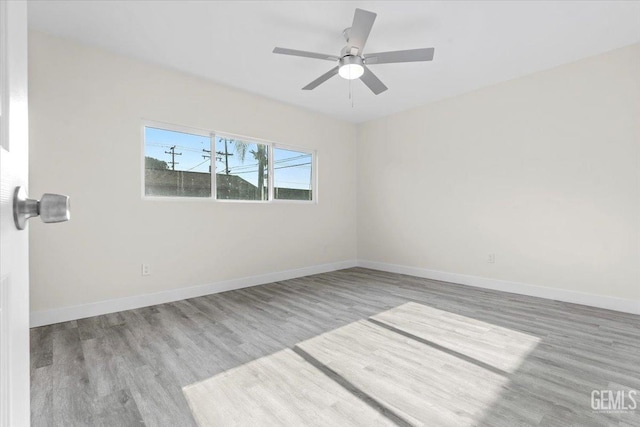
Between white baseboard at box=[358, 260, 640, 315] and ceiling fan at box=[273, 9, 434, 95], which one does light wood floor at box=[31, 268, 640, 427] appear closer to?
white baseboard at box=[358, 260, 640, 315]

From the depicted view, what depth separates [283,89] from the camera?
4020mm

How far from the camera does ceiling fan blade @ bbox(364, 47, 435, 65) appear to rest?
8.04 feet

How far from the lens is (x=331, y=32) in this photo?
278 centimetres

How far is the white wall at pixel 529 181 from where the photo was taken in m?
3.10

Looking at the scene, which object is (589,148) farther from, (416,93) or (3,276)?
(3,276)

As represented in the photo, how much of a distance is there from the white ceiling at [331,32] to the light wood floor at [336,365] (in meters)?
2.74

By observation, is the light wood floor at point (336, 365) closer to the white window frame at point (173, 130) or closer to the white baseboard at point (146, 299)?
the white baseboard at point (146, 299)

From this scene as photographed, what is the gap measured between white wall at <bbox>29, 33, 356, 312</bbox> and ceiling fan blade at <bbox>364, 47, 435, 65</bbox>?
6.95ft

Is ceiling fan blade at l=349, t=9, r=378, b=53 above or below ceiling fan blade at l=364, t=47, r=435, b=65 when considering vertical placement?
above

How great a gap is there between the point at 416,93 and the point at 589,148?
2.14 meters

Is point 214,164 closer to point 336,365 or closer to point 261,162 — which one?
point 261,162

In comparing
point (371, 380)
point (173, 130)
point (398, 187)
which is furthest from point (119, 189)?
point (398, 187)

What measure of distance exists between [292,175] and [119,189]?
2440 millimetres

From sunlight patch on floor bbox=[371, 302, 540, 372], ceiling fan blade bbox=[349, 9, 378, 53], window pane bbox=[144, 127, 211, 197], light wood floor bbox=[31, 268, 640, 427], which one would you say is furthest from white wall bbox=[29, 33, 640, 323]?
ceiling fan blade bbox=[349, 9, 378, 53]
